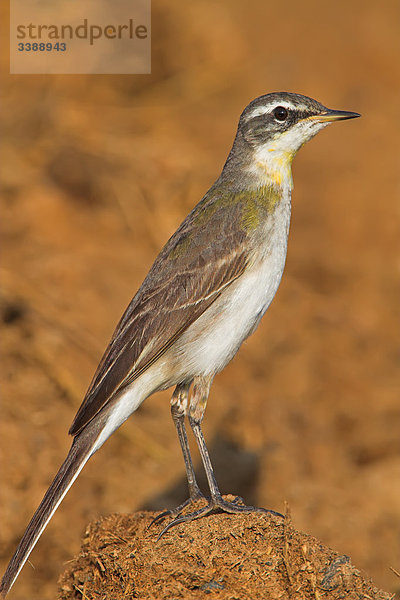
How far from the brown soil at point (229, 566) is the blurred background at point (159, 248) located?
302 cm

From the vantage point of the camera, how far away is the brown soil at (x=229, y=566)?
205 inches

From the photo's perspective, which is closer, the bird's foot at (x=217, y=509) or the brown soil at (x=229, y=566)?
the brown soil at (x=229, y=566)

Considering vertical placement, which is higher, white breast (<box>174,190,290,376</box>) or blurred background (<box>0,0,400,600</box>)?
blurred background (<box>0,0,400,600</box>)

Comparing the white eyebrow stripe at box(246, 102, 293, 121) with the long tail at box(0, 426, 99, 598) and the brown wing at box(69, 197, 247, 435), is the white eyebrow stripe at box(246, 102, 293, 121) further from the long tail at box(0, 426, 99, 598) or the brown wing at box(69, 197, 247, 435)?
the long tail at box(0, 426, 99, 598)

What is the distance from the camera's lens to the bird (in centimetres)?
627

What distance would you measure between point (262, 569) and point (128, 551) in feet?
3.37

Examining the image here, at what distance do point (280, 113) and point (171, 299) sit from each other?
1982 millimetres

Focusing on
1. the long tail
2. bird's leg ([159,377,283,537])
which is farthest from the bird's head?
the long tail

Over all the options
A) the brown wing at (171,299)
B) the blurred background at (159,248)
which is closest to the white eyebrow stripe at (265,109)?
the brown wing at (171,299)

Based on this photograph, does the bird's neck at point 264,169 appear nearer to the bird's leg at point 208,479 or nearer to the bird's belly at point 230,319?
the bird's belly at point 230,319

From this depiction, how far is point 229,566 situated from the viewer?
529 cm

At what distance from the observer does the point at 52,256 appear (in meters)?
12.7

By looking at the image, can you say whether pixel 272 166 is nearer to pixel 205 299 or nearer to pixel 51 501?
pixel 205 299

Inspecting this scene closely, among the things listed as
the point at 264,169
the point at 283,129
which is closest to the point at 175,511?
the point at 264,169
